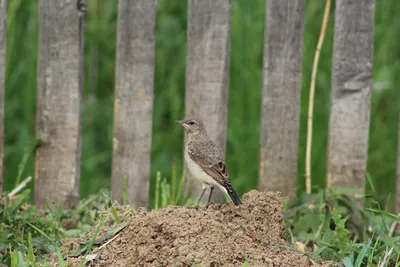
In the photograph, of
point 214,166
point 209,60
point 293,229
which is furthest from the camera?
point 209,60

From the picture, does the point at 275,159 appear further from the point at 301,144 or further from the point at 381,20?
the point at 381,20

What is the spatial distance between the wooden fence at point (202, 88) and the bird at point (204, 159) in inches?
16.1

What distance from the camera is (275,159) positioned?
22.9 feet

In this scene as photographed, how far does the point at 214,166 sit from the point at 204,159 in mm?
131

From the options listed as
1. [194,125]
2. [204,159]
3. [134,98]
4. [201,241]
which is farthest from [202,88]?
[201,241]

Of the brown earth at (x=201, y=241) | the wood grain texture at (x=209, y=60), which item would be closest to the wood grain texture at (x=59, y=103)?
the wood grain texture at (x=209, y=60)

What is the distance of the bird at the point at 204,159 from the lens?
6016 millimetres

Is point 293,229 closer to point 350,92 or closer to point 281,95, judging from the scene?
point 281,95

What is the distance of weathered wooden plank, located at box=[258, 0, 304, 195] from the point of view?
22.4 feet

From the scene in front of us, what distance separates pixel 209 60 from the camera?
6812 mm

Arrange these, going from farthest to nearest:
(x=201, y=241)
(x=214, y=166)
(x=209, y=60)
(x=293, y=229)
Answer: (x=209, y=60)
(x=293, y=229)
(x=214, y=166)
(x=201, y=241)

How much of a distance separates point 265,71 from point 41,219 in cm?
223

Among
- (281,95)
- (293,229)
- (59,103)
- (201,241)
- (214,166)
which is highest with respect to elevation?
(281,95)

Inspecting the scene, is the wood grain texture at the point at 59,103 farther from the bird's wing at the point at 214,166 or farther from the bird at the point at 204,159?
the bird's wing at the point at 214,166
